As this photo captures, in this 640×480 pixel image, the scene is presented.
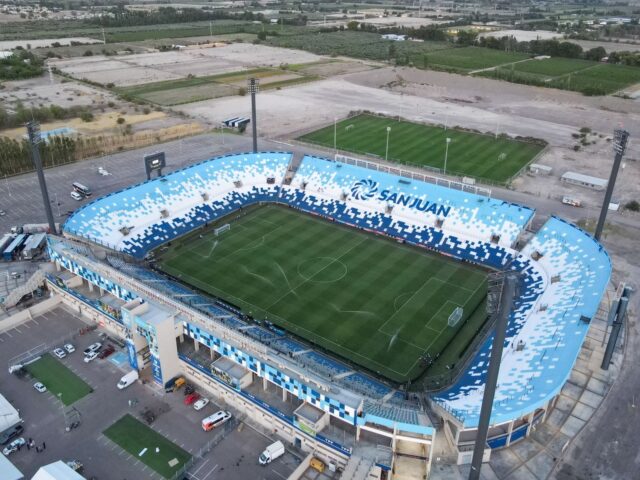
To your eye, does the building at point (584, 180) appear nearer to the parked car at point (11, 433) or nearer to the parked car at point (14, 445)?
the parked car at point (11, 433)

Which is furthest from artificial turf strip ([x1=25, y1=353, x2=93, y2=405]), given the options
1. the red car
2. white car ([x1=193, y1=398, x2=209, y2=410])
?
white car ([x1=193, y1=398, x2=209, y2=410])

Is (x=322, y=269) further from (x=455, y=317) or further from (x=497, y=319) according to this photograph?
(x=497, y=319)

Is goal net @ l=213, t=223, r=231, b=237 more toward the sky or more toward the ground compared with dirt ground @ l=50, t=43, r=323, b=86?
more toward the ground

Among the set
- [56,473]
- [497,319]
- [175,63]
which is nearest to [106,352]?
[56,473]

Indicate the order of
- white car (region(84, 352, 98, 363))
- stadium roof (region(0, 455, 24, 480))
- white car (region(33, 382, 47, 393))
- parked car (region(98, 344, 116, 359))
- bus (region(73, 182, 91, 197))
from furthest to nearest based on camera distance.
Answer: bus (region(73, 182, 91, 197)), parked car (region(98, 344, 116, 359)), white car (region(84, 352, 98, 363)), white car (region(33, 382, 47, 393)), stadium roof (region(0, 455, 24, 480))

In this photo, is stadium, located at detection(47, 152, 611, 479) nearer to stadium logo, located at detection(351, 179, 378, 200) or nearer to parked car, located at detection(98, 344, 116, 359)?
stadium logo, located at detection(351, 179, 378, 200)

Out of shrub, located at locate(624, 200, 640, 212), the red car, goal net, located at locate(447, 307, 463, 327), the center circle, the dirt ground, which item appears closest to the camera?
the red car

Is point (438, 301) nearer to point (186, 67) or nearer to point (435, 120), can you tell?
point (435, 120)
